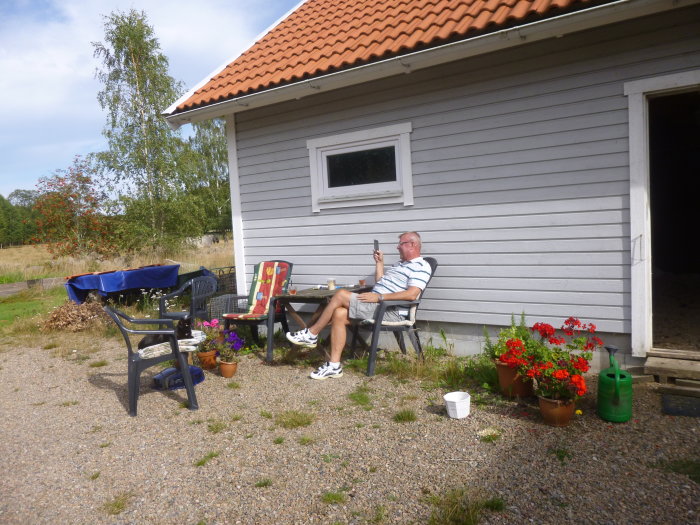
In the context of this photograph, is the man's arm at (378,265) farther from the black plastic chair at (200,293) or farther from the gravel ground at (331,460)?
the black plastic chair at (200,293)

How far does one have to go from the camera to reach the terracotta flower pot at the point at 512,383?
Result: 3.54 meters

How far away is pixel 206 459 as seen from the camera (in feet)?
9.80

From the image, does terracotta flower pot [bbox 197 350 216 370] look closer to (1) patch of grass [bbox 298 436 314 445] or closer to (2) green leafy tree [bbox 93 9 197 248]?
(1) patch of grass [bbox 298 436 314 445]

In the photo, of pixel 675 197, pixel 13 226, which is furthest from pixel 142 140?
pixel 13 226

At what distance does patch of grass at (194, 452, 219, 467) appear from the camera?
293 centimetres

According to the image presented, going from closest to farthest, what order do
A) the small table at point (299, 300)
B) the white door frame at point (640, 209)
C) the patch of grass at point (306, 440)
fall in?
the patch of grass at point (306, 440) < the white door frame at point (640, 209) < the small table at point (299, 300)

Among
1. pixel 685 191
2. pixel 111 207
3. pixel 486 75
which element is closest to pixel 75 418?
pixel 486 75

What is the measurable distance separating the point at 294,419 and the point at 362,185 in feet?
8.95

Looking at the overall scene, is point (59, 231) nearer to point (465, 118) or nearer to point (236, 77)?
point (236, 77)

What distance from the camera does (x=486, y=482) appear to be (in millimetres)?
2496

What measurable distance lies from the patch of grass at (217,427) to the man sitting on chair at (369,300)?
3.51 ft

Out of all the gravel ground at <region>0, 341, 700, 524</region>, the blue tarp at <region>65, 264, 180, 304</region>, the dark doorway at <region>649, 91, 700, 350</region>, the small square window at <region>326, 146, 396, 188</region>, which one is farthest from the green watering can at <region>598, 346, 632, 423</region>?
the blue tarp at <region>65, 264, 180, 304</region>

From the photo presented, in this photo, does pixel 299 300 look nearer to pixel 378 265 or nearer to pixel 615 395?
pixel 378 265

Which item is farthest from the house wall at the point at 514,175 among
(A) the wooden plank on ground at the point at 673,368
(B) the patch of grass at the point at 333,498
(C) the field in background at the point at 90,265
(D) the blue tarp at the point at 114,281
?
(C) the field in background at the point at 90,265
